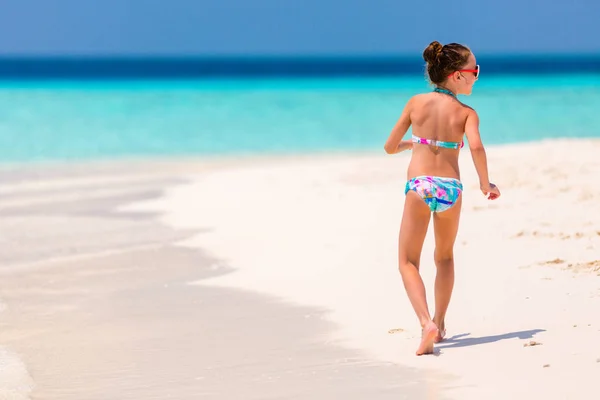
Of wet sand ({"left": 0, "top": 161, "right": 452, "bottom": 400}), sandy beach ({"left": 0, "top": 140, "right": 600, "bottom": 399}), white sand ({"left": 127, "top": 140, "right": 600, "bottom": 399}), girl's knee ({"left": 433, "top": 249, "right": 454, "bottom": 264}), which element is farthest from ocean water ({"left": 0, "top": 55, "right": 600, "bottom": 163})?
girl's knee ({"left": 433, "top": 249, "right": 454, "bottom": 264})

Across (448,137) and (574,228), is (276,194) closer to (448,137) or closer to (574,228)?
(574,228)

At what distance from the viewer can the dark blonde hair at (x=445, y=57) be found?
435 centimetres

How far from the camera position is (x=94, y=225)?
856 centimetres

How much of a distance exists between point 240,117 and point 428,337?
18.6m

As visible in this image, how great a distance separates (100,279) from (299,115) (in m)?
16.8

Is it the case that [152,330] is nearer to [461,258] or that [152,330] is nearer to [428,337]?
[428,337]

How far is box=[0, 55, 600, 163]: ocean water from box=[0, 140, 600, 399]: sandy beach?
21.5 ft

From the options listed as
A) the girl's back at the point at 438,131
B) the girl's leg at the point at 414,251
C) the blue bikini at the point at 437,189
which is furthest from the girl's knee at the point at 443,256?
the girl's back at the point at 438,131

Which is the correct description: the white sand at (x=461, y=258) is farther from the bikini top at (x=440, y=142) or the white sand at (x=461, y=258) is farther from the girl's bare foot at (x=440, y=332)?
the bikini top at (x=440, y=142)

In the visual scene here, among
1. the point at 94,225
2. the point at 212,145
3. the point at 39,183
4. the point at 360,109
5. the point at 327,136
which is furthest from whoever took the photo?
the point at 360,109

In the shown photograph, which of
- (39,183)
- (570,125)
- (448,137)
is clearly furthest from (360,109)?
(448,137)

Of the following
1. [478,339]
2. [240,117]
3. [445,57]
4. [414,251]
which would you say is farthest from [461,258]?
[240,117]

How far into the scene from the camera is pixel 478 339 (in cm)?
457

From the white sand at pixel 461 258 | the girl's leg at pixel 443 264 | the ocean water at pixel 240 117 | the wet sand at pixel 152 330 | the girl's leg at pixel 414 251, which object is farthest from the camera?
the ocean water at pixel 240 117
